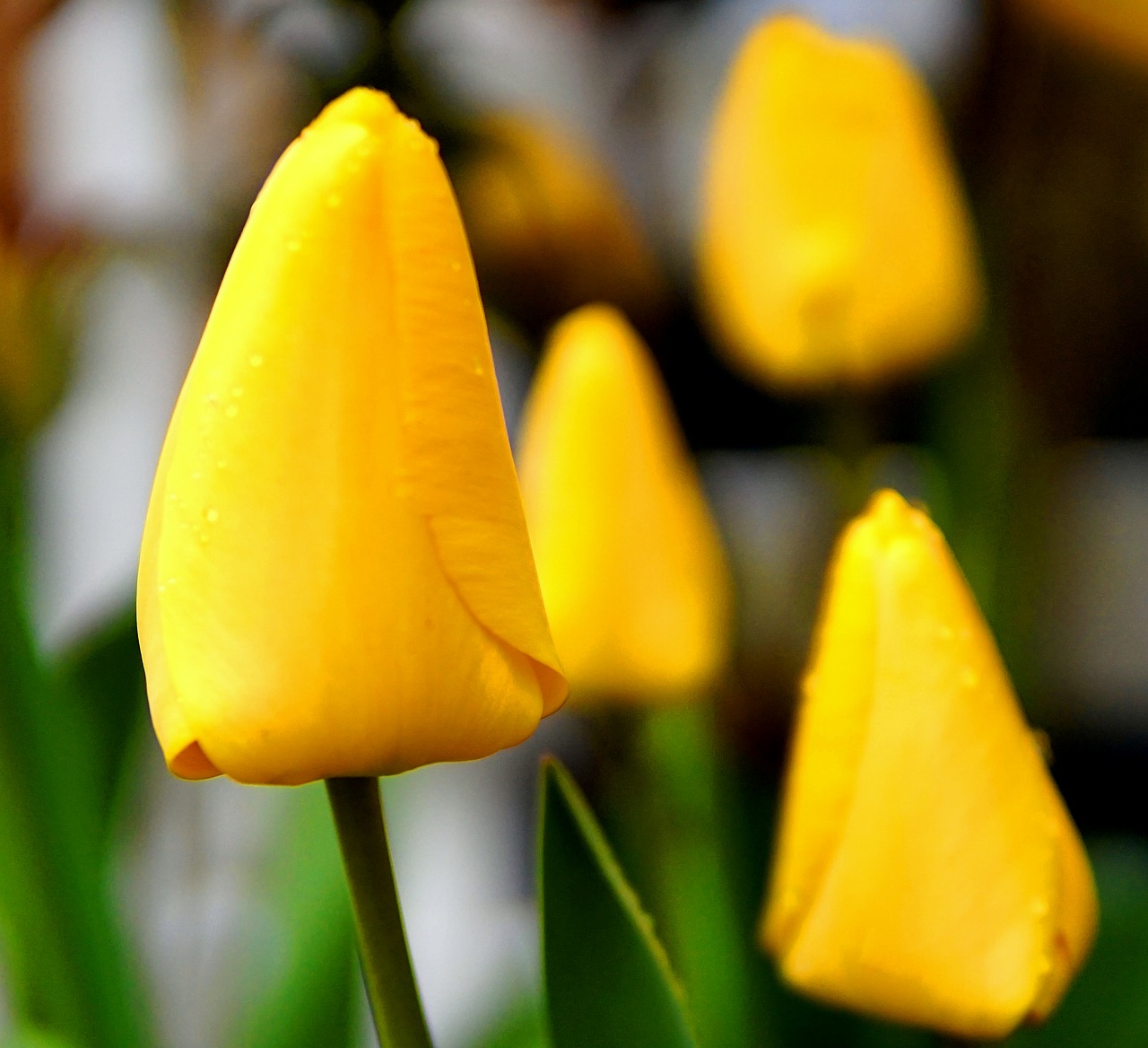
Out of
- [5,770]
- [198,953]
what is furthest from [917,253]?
[198,953]

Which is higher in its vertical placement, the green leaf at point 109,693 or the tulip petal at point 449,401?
the tulip petal at point 449,401

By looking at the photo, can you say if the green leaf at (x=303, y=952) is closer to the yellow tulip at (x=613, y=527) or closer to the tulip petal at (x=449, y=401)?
the yellow tulip at (x=613, y=527)

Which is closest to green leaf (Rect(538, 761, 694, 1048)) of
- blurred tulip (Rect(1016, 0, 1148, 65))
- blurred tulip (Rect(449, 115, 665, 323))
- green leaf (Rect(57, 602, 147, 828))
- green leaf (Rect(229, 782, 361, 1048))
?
green leaf (Rect(229, 782, 361, 1048))

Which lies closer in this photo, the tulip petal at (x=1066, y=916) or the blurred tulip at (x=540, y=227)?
the tulip petal at (x=1066, y=916)

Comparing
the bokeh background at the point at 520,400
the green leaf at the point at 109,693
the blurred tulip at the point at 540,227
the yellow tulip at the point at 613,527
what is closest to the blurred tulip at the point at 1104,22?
the bokeh background at the point at 520,400

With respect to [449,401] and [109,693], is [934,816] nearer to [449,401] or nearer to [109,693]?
[449,401]

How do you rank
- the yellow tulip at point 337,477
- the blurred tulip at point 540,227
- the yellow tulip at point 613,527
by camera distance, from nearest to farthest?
the yellow tulip at point 337,477 < the yellow tulip at point 613,527 < the blurred tulip at point 540,227

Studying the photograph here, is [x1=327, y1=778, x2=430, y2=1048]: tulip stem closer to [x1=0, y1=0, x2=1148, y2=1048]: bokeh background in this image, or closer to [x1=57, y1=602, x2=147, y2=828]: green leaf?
[x1=0, y1=0, x2=1148, y2=1048]: bokeh background
